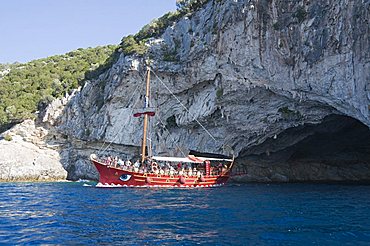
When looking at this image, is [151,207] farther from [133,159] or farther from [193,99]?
[133,159]

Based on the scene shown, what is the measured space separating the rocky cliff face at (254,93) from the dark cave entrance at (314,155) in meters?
0.11

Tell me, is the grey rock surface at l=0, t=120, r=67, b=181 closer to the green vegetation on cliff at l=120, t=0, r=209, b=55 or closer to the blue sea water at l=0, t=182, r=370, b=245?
the green vegetation on cliff at l=120, t=0, r=209, b=55

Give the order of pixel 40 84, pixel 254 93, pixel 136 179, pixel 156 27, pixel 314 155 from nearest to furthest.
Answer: pixel 136 179 < pixel 254 93 < pixel 314 155 < pixel 156 27 < pixel 40 84

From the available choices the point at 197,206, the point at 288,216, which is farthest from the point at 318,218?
the point at 197,206

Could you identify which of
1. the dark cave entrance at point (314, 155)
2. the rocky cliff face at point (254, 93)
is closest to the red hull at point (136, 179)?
the rocky cliff face at point (254, 93)

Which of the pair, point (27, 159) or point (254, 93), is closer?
point (254, 93)

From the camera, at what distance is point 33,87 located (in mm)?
59969

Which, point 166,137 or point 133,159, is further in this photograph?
point 133,159

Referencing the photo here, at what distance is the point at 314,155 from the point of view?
4422cm

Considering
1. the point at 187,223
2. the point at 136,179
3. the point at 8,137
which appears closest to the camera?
the point at 187,223

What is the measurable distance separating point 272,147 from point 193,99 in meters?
9.37

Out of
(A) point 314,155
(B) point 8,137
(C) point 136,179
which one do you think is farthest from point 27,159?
(A) point 314,155

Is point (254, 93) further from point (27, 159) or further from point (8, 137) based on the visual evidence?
point (8, 137)

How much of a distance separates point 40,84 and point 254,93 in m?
38.8
